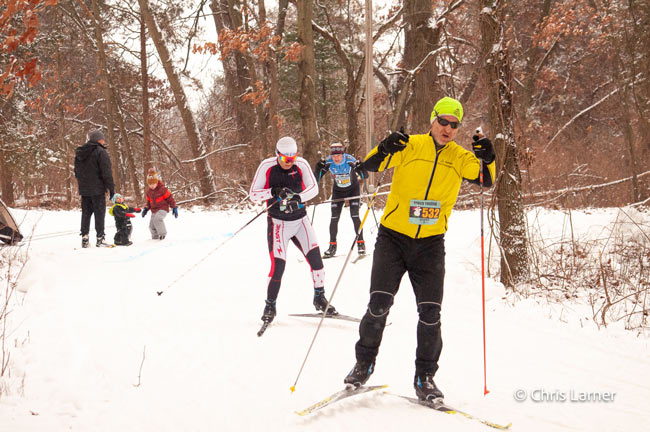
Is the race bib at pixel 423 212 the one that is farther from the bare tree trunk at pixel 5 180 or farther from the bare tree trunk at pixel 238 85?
the bare tree trunk at pixel 5 180

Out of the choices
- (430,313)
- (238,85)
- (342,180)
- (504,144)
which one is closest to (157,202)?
(342,180)

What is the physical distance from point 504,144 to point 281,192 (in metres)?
3.00

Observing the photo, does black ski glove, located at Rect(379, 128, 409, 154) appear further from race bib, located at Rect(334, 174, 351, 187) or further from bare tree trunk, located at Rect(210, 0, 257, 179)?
bare tree trunk, located at Rect(210, 0, 257, 179)

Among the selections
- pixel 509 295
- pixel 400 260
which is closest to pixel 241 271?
pixel 509 295

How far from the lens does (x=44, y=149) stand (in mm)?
20516

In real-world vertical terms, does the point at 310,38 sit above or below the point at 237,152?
above

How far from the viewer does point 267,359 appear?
420 centimetres

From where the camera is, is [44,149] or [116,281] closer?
[116,281]

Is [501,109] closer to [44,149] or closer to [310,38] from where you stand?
[310,38]

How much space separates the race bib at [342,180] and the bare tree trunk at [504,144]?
3.18 meters

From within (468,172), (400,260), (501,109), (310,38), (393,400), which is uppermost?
(310,38)

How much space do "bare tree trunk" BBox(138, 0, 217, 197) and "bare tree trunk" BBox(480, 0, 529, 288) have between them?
44.1ft

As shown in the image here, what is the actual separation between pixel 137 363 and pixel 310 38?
11587 mm

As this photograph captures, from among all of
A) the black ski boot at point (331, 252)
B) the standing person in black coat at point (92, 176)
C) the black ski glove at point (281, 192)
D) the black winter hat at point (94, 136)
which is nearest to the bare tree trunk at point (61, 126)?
the black winter hat at point (94, 136)
